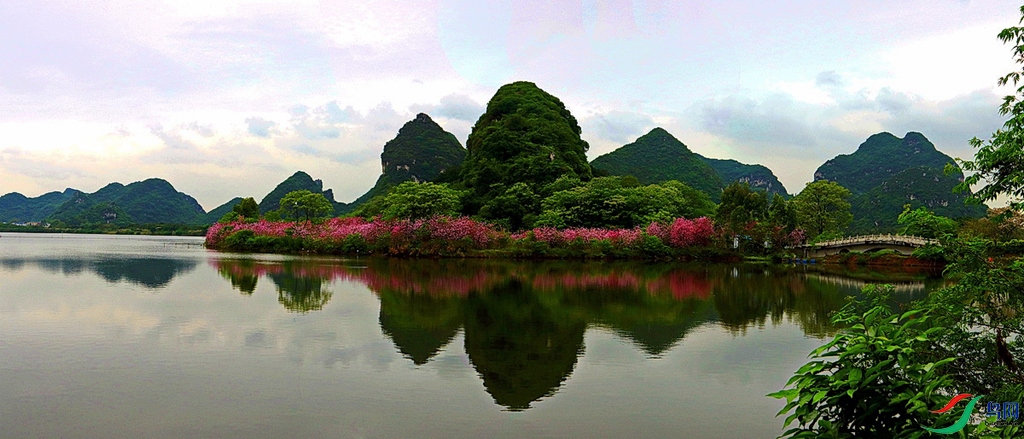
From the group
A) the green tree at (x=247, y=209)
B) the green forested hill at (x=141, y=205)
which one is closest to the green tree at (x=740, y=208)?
the green tree at (x=247, y=209)

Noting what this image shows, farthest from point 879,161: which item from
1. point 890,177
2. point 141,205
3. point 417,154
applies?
point 141,205

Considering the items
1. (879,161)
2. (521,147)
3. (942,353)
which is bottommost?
(942,353)

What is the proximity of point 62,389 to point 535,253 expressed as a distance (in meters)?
37.6

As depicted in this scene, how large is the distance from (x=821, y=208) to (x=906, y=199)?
4072cm

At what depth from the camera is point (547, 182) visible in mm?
61219

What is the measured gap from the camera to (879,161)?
134 metres

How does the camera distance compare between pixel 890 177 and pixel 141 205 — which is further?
pixel 141 205

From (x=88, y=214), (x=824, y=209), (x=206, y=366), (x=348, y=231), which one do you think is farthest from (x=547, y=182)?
(x=88, y=214)

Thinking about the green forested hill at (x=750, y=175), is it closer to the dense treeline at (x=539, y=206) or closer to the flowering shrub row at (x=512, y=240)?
the dense treeline at (x=539, y=206)

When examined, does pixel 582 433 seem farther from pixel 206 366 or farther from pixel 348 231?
pixel 348 231

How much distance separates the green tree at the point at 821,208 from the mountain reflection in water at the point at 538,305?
23234mm

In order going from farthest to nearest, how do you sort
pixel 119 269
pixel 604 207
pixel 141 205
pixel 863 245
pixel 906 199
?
pixel 141 205 → pixel 906 199 → pixel 604 207 → pixel 863 245 → pixel 119 269

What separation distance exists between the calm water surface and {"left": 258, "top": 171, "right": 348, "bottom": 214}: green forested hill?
126812 millimetres

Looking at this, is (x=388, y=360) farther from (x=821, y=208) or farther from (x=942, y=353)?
(x=821, y=208)
